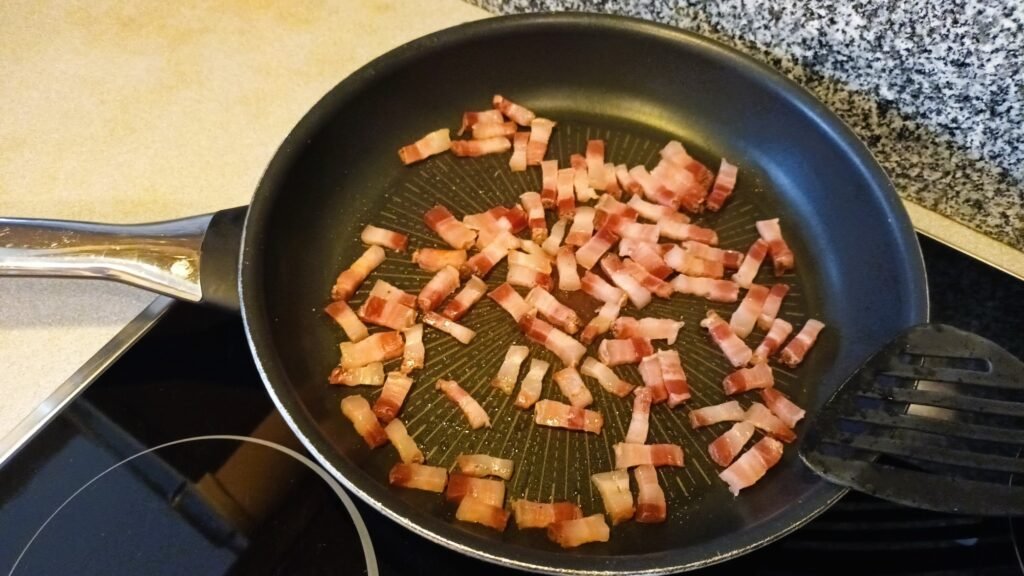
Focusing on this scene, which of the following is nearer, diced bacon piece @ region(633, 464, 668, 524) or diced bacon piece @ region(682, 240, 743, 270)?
diced bacon piece @ region(633, 464, 668, 524)

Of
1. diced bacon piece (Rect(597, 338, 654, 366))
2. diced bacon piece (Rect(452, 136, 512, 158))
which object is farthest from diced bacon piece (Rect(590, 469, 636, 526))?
diced bacon piece (Rect(452, 136, 512, 158))

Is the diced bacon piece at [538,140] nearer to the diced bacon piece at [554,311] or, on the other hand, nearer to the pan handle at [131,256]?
the diced bacon piece at [554,311]

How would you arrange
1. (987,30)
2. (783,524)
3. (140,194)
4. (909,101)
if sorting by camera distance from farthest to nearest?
(140,194) → (909,101) → (987,30) → (783,524)

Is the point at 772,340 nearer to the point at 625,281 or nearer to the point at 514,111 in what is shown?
the point at 625,281

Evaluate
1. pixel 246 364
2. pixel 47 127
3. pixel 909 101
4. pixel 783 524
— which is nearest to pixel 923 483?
pixel 783 524

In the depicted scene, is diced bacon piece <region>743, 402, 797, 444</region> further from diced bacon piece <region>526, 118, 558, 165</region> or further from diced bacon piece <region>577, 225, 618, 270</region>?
diced bacon piece <region>526, 118, 558, 165</region>

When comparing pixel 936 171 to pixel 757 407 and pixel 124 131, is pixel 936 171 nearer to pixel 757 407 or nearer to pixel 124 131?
pixel 757 407
